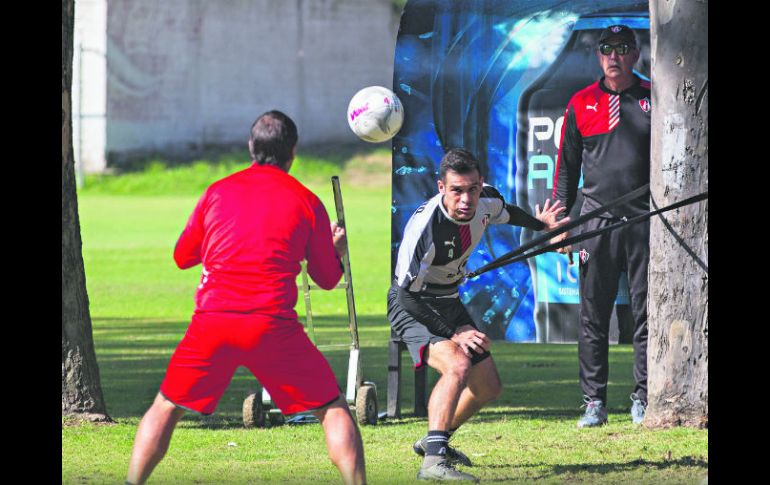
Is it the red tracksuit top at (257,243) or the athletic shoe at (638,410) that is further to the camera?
the athletic shoe at (638,410)

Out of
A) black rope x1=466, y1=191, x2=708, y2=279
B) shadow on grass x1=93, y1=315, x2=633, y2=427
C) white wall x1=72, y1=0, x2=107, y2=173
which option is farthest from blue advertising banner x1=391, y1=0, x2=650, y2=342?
white wall x1=72, y1=0, x2=107, y2=173

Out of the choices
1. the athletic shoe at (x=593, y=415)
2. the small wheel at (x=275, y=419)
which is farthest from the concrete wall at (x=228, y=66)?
the athletic shoe at (x=593, y=415)

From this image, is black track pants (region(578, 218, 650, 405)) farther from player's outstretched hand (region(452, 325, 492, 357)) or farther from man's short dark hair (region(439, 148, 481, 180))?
man's short dark hair (region(439, 148, 481, 180))

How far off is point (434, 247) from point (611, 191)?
2281 mm

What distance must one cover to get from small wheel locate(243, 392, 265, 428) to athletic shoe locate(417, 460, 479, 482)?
7.52 ft

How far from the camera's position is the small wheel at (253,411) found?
9.93 m

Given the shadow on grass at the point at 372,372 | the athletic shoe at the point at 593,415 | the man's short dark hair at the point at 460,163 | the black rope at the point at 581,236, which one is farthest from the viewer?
the shadow on grass at the point at 372,372

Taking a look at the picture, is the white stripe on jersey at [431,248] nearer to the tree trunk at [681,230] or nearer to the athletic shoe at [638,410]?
the tree trunk at [681,230]

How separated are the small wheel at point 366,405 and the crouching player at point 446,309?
1.50 meters

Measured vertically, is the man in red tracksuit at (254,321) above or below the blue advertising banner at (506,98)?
below

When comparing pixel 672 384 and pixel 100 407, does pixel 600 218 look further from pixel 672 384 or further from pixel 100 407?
pixel 100 407

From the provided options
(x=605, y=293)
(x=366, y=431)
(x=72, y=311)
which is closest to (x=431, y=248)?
(x=366, y=431)

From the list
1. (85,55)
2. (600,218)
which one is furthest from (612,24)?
(85,55)

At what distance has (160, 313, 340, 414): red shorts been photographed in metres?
6.55
